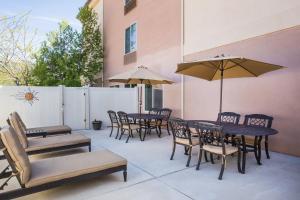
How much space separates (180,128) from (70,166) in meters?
2.51

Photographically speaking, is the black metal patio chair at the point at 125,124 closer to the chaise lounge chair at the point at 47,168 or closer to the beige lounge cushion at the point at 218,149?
the chaise lounge chair at the point at 47,168

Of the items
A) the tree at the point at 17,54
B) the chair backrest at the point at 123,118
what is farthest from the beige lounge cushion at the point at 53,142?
the tree at the point at 17,54

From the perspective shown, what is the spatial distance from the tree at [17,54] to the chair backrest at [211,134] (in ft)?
37.5

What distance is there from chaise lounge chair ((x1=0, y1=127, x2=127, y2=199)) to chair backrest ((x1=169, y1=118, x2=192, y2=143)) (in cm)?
160

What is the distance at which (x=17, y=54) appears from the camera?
1408 cm

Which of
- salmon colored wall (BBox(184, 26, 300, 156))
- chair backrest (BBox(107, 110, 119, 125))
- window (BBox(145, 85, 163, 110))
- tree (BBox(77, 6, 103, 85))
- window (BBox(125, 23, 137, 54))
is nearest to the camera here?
salmon colored wall (BBox(184, 26, 300, 156))

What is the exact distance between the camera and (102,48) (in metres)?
16.1

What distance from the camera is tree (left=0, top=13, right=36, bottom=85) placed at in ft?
41.3

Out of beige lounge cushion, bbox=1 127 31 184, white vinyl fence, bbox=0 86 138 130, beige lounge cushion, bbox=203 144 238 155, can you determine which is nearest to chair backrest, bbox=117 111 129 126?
white vinyl fence, bbox=0 86 138 130

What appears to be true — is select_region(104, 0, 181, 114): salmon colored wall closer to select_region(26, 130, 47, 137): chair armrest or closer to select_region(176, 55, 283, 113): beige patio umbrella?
select_region(176, 55, 283, 113): beige patio umbrella

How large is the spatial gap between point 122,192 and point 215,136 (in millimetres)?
2152

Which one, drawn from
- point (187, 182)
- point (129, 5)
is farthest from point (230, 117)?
point (129, 5)

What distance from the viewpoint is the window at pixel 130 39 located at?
12688 mm

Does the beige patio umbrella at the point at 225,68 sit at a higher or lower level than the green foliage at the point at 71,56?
lower
